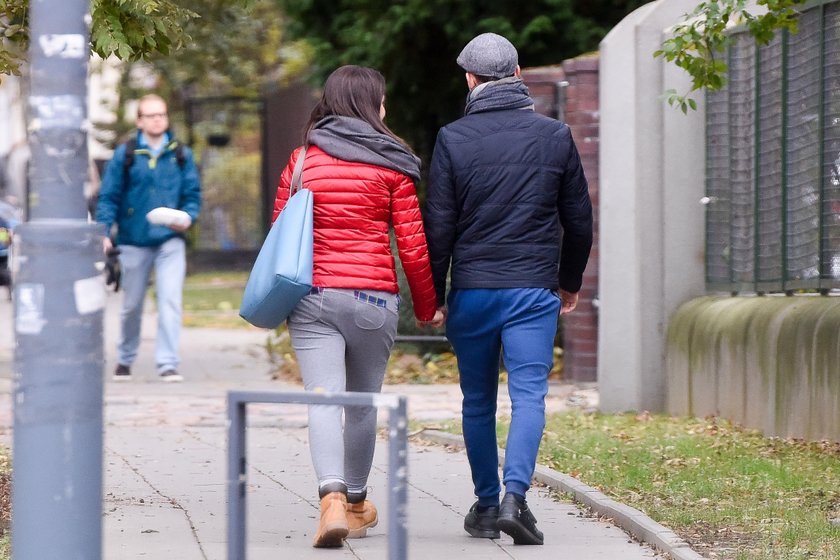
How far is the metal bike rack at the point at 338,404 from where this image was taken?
3.57 meters

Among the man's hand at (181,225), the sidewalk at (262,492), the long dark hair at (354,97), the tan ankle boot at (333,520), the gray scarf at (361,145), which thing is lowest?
the sidewalk at (262,492)

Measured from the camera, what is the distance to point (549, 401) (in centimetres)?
1061

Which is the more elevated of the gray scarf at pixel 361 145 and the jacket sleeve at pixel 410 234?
the gray scarf at pixel 361 145

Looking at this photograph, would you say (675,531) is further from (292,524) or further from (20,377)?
(20,377)

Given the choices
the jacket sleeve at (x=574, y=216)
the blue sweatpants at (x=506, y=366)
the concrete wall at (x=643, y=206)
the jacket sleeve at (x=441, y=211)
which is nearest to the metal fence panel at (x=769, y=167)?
the concrete wall at (x=643, y=206)

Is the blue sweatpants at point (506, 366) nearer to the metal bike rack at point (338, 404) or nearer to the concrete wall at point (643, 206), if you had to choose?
the metal bike rack at point (338, 404)

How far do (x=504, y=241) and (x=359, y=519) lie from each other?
3.94 feet

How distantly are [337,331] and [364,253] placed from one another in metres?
0.31

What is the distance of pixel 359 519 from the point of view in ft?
19.8

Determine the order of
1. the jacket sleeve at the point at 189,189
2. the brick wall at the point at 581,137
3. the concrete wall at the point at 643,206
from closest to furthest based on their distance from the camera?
the concrete wall at the point at 643,206, the brick wall at the point at 581,137, the jacket sleeve at the point at 189,189

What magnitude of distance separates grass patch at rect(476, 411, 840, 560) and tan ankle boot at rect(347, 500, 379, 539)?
115 cm

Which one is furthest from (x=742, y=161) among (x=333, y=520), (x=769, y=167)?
(x=333, y=520)

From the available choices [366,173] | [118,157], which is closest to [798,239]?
[366,173]

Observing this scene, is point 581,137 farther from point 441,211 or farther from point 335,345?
point 335,345
